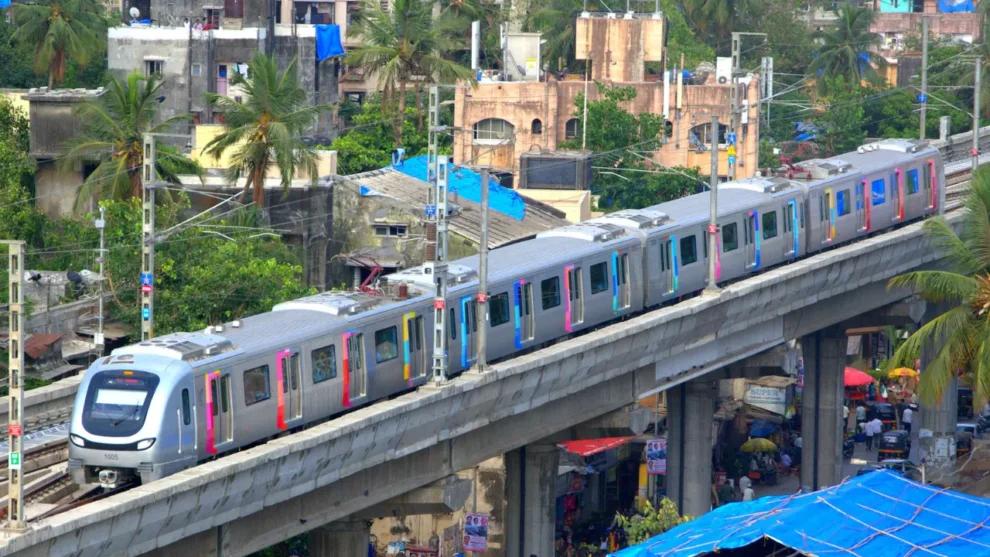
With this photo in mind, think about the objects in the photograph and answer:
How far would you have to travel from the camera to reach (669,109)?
7238 centimetres

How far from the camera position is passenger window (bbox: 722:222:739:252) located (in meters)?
44.6

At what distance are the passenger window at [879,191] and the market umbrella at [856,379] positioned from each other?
39.7 ft

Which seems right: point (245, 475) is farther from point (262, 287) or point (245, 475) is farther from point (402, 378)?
point (262, 287)

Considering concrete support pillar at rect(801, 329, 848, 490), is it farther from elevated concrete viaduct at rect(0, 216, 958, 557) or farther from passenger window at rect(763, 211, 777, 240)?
passenger window at rect(763, 211, 777, 240)

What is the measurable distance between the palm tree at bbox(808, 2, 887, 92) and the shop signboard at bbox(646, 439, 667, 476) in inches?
1801

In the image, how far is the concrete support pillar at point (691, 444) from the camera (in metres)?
49.4

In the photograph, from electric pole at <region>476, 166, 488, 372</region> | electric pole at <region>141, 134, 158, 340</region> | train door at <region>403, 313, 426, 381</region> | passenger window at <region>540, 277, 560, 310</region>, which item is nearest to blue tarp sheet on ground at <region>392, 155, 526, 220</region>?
passenger window at <region>540, 277, 560, 310</region>

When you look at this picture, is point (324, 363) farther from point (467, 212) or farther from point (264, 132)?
point (467, 212)

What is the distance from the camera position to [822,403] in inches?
2242

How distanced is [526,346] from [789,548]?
9.41m

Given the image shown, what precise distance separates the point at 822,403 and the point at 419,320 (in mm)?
24914

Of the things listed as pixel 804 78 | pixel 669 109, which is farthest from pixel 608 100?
pixel 804 78

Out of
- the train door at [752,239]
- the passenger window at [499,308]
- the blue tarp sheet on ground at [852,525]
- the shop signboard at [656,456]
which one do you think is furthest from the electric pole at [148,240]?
the shop signboard at [656,456]

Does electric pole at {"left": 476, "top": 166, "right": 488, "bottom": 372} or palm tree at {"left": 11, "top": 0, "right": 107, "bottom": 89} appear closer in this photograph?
electric pole at {"left": 476, "top": 166, "right": 488, "bottom": 372}
